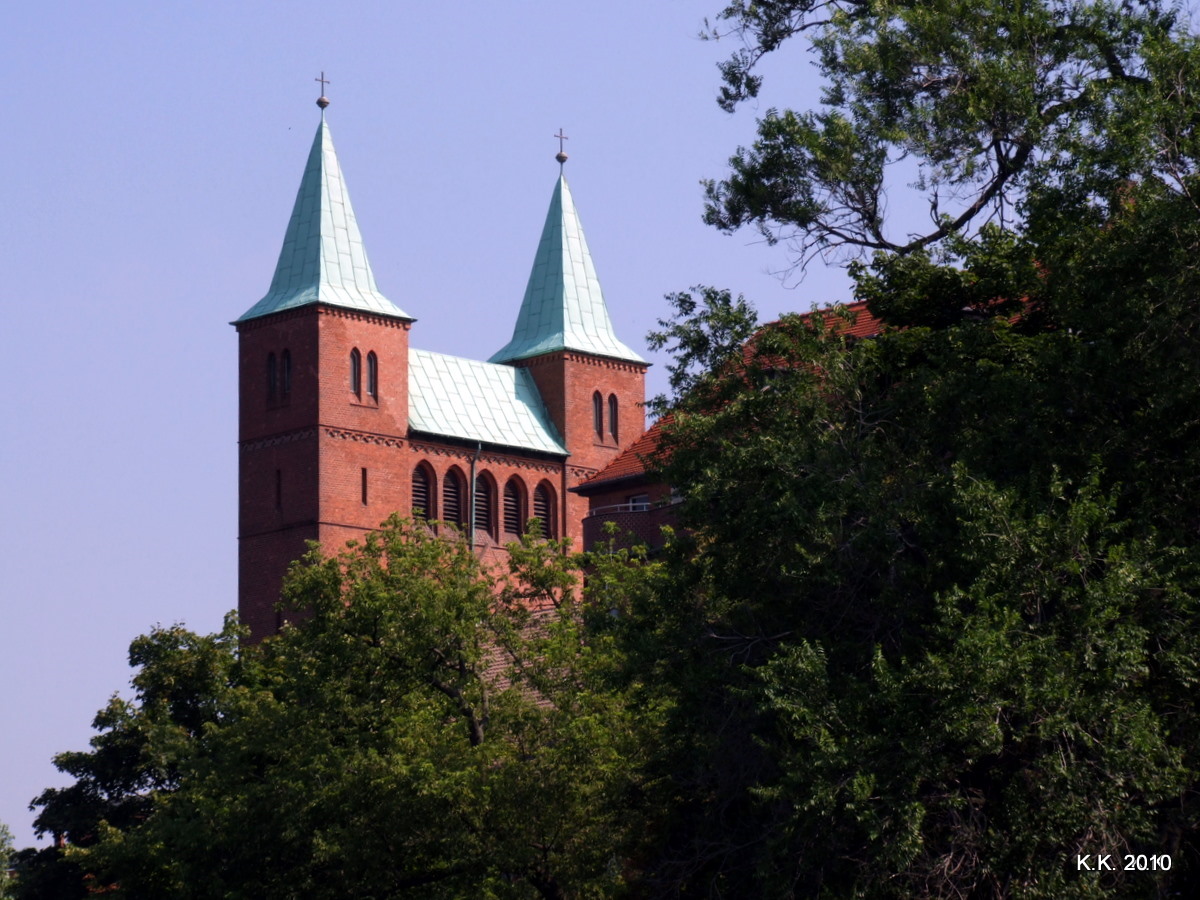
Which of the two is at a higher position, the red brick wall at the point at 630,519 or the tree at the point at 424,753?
the red brick wall at the point at 630,519

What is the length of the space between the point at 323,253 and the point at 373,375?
4464mm

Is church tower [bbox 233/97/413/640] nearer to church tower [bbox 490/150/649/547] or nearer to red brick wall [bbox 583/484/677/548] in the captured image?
church tower [bbox 490/150/649/547]

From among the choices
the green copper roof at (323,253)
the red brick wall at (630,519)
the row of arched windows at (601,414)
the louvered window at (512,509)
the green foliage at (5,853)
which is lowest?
the green foliage at (5,853)

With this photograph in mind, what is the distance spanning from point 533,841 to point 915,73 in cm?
1041

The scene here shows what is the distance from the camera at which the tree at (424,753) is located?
89.9ft


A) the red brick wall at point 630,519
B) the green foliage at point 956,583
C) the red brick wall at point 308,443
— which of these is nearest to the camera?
the green foliage at point 956,583

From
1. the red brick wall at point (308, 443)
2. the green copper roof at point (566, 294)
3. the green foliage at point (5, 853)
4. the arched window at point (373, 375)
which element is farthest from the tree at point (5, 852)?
the green copper roof at point (566, 294)

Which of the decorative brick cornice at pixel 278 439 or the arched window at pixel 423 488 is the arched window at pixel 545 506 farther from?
the decorative brick cornice at pixel 278 439

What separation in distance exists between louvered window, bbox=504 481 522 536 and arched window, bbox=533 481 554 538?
2.08ft

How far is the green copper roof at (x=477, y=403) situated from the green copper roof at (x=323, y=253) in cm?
417

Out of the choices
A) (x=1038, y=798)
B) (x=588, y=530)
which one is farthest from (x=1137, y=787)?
(x=588, y=530)

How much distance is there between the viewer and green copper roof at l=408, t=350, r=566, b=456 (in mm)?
78500

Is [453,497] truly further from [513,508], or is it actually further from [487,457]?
[513,508]

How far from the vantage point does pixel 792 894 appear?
2112 cm
